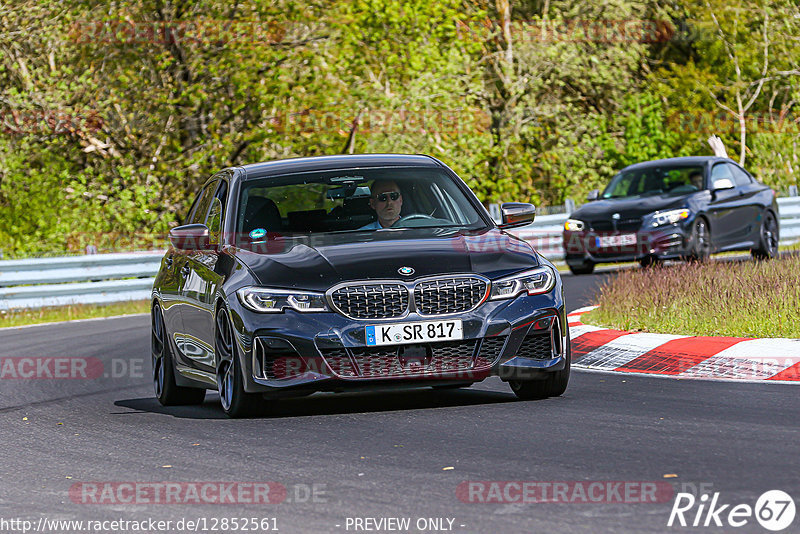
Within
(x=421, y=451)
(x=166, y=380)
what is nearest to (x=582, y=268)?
(x=166, y=380)

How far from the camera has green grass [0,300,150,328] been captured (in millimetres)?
20766

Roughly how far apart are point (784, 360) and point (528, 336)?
2.09 m

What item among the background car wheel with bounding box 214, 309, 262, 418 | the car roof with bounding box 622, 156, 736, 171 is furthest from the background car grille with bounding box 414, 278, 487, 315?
the car roof with bounding box 622, 156, 736, 171

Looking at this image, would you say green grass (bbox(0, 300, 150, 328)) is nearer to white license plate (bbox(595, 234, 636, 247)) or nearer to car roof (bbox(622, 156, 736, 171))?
white license plate (bbox(595, 234, 636, 247))

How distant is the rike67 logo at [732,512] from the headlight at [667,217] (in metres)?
14.7

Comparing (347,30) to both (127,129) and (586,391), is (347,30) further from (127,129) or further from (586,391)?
(586,391)

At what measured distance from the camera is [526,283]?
28.6ft

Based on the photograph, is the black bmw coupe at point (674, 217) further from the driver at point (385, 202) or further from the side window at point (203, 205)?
the driver at point (385, 202)

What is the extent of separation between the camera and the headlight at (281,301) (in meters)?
8.39

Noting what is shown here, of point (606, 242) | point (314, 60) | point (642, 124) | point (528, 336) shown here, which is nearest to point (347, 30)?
point (314, 60)

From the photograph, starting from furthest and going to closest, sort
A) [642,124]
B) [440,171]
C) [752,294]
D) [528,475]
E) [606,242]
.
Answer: [642,124], [606,242], [752,294], [440,171], [528,475]

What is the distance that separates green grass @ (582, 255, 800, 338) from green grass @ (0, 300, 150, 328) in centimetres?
898

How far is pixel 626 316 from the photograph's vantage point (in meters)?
12.6

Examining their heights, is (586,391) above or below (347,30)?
below
